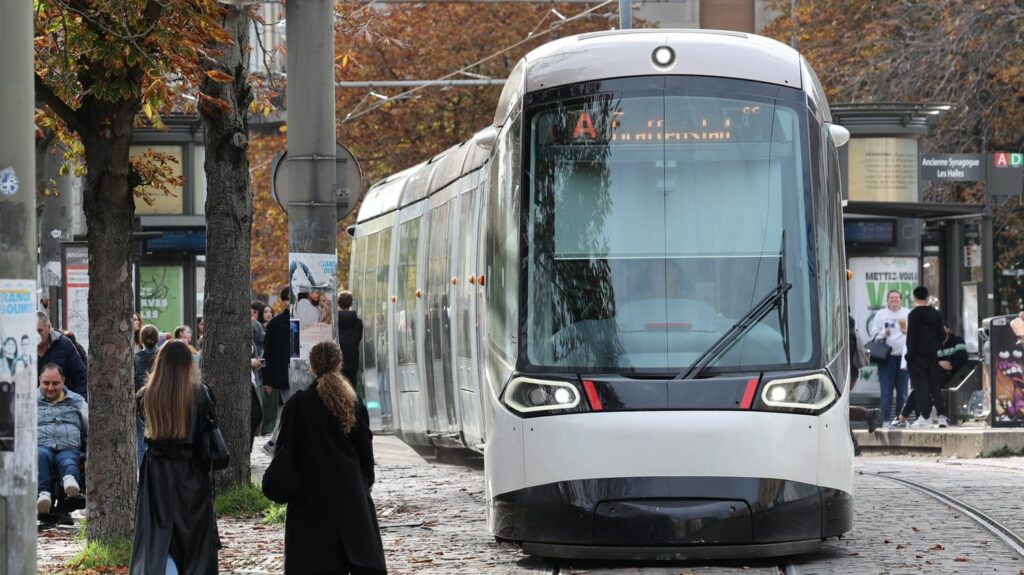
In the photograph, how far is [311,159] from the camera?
12.4 metres

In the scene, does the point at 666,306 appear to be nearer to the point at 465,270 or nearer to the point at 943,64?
the point at 465,270

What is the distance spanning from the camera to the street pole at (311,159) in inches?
488

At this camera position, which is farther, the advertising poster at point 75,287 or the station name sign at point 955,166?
the station name sign at point 955,166

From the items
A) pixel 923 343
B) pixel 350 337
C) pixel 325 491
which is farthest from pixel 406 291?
pixel 325 491

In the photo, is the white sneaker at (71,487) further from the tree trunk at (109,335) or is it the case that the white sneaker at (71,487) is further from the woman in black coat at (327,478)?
the woman in black coat at (327,478)

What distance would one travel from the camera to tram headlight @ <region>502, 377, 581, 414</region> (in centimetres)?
1002

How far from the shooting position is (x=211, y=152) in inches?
567

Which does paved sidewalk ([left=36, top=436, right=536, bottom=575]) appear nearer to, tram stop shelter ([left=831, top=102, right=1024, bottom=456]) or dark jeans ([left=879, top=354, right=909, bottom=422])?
dark jeans ([left=879, top=354, right=909, bottom=422])

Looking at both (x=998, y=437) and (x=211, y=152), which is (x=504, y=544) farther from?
(x=998, y=437)

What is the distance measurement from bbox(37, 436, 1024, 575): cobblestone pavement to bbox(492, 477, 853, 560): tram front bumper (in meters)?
0.20

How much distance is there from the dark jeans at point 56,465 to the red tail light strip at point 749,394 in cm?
604

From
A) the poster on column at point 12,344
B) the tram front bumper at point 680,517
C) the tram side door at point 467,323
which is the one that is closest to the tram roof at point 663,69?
the tram front bumper at point 680,517

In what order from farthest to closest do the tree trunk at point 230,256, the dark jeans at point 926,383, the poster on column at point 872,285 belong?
1. the poster on column at point 872,285
2. the dark jeans at point 926,383
3. the tree trunk at point 230,256

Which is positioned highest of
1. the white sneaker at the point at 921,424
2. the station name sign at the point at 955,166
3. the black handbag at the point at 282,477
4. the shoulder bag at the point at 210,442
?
the station name sign at the point at 955,166
